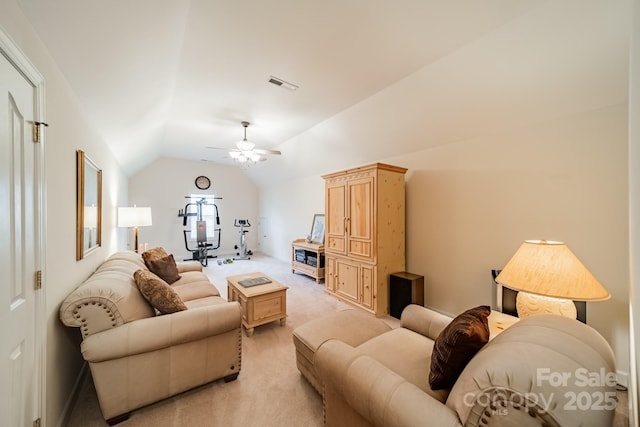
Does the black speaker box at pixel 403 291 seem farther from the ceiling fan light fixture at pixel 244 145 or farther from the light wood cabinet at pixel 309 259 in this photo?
the ceiling fan light fixture at pixel 244 145

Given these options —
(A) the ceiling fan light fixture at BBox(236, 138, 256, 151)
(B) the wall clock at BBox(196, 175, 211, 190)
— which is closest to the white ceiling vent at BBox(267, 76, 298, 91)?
(A) the ceiling fan light fixture at BBox(236, 138, 256, 151)

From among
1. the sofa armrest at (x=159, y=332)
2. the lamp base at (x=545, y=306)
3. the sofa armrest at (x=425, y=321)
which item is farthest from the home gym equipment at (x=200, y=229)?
the lamp base at (x=545, y=306)

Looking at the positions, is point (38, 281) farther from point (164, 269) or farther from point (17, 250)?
point (164, 269)

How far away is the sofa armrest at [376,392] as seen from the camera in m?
0.85

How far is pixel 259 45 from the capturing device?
6.95 ft

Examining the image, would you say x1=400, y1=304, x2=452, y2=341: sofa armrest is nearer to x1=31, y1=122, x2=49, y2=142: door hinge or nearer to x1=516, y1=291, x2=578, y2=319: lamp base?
x1=516, y1=291, x2=578, y2=319: lamp base

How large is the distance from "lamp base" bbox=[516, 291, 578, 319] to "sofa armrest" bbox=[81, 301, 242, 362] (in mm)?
1997

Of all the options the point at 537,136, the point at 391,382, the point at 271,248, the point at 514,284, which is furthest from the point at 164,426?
the point at 271,248

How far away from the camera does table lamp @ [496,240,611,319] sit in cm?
127

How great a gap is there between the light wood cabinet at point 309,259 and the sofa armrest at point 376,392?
3339mm

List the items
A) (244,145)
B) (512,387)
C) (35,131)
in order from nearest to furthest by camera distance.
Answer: (512,387)
(35,131)
(244,145)

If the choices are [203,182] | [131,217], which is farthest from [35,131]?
[203,182]

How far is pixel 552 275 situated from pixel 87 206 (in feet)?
12.0

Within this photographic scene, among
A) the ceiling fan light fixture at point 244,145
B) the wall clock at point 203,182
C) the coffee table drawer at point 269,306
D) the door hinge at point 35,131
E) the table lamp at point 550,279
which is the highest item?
the ceiling fan light fixture at point 244,145
